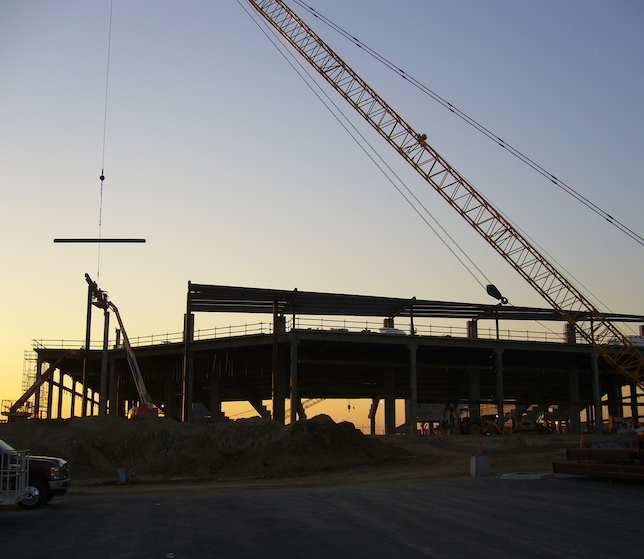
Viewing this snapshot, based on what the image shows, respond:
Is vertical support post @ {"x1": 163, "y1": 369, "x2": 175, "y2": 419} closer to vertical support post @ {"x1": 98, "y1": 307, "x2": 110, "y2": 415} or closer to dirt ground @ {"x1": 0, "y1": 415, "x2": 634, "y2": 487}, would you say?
vertical support post @ {"x1": 98, "y1": 307, "x2": 110, "y2": 415}

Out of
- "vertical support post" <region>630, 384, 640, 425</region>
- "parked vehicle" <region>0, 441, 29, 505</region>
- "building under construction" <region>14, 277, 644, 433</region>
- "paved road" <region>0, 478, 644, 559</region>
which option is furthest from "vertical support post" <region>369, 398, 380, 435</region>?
"parked vehicle" <region>0, 441, 29, 505</region>

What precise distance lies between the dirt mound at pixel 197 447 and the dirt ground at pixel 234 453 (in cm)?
5

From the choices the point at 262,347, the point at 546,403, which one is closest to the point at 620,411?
the point at 546,403

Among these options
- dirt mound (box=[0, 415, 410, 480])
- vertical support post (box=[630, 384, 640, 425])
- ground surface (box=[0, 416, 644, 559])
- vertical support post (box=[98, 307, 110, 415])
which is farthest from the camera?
vertical support post (box=[630, 384, 640, 425])

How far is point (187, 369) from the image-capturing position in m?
54.1

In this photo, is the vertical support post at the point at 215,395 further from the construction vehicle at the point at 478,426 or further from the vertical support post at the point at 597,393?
the vertical support post at the point at 597,393

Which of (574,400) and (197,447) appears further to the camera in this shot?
(574,400)

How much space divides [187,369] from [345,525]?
136 feet

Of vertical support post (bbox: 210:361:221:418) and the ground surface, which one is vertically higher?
vertical support post (bbox: 210:361:221:418)

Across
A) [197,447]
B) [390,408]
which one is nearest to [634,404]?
[390,408]

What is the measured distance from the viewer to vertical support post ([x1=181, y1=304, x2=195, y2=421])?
2036 inches

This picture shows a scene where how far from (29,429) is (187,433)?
8.31m

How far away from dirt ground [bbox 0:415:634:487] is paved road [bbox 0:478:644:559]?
33.8 ft

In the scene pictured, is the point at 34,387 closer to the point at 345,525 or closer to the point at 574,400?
the point at 574,400
